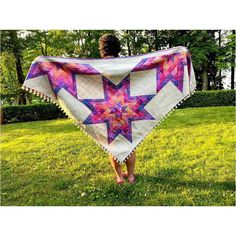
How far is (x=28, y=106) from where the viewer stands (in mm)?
9336

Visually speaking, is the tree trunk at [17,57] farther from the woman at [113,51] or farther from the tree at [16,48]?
the woman at [113,51]

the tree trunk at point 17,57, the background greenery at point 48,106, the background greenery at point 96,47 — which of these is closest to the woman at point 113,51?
the background greenery at point 48,106

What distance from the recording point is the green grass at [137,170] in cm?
322

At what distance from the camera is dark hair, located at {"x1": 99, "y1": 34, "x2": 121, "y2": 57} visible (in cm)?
328

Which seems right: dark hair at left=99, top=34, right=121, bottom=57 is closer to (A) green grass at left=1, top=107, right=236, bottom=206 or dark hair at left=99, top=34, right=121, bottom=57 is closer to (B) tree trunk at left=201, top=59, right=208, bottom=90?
(A) green grass at left=1, top=107, right=236, bottom=206

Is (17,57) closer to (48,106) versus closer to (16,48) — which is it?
(16,48)

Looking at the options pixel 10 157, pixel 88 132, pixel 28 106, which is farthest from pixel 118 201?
pixel 28 106

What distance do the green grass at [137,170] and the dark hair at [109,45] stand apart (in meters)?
1.25

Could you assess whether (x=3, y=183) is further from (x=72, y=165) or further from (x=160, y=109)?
(x=160, y=109)

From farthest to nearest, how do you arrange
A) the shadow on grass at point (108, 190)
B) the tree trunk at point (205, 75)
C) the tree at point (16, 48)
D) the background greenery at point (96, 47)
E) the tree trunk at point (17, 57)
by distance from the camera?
the tree trunk at point (205, 75)
the background greenery at point (96, 47)
the tree trunk at point (17, 57)
the tree at point (16, 48)
the shadow on grass at point (108, 190)

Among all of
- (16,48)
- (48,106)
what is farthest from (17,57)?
(48,106)

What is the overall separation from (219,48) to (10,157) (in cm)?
828

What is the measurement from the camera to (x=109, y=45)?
3309 millimetres

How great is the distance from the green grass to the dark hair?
1.25 m
